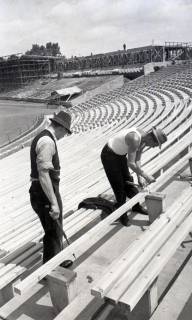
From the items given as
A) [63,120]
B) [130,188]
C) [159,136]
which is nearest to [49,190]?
[63,120]

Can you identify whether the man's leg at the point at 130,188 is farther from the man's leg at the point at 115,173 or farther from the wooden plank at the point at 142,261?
the wooden plank at the point at 142,261

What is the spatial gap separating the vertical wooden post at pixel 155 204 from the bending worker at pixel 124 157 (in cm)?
26

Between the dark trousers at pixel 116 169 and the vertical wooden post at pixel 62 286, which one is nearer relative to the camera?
the vertical wooden post at pixel 62 286

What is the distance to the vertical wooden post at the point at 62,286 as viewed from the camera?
2563 millimetres

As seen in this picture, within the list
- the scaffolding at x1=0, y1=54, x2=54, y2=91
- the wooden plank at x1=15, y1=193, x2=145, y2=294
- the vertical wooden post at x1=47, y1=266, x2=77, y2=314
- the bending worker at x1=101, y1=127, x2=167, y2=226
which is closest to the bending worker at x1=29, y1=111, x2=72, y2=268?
the wooden plank at x1=15, y1=193, x2=145, y2=294

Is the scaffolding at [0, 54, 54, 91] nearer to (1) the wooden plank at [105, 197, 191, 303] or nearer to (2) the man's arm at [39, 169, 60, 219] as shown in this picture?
(2) the man's arm at [39, 169, 60, 219]

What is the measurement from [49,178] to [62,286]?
99 centimetres

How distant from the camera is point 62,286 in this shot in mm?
2568

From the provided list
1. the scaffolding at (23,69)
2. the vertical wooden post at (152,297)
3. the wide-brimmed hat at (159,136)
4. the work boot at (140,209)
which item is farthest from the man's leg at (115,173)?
the scaffolding at (23,69)

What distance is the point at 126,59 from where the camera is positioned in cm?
6044

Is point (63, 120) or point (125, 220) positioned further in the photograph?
point (125, 220)

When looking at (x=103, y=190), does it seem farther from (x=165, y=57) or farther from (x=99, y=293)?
(x=165, y=57)

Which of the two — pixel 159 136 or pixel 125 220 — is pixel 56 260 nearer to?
pixel 125 220

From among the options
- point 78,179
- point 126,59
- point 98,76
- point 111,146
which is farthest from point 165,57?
point 111,146
